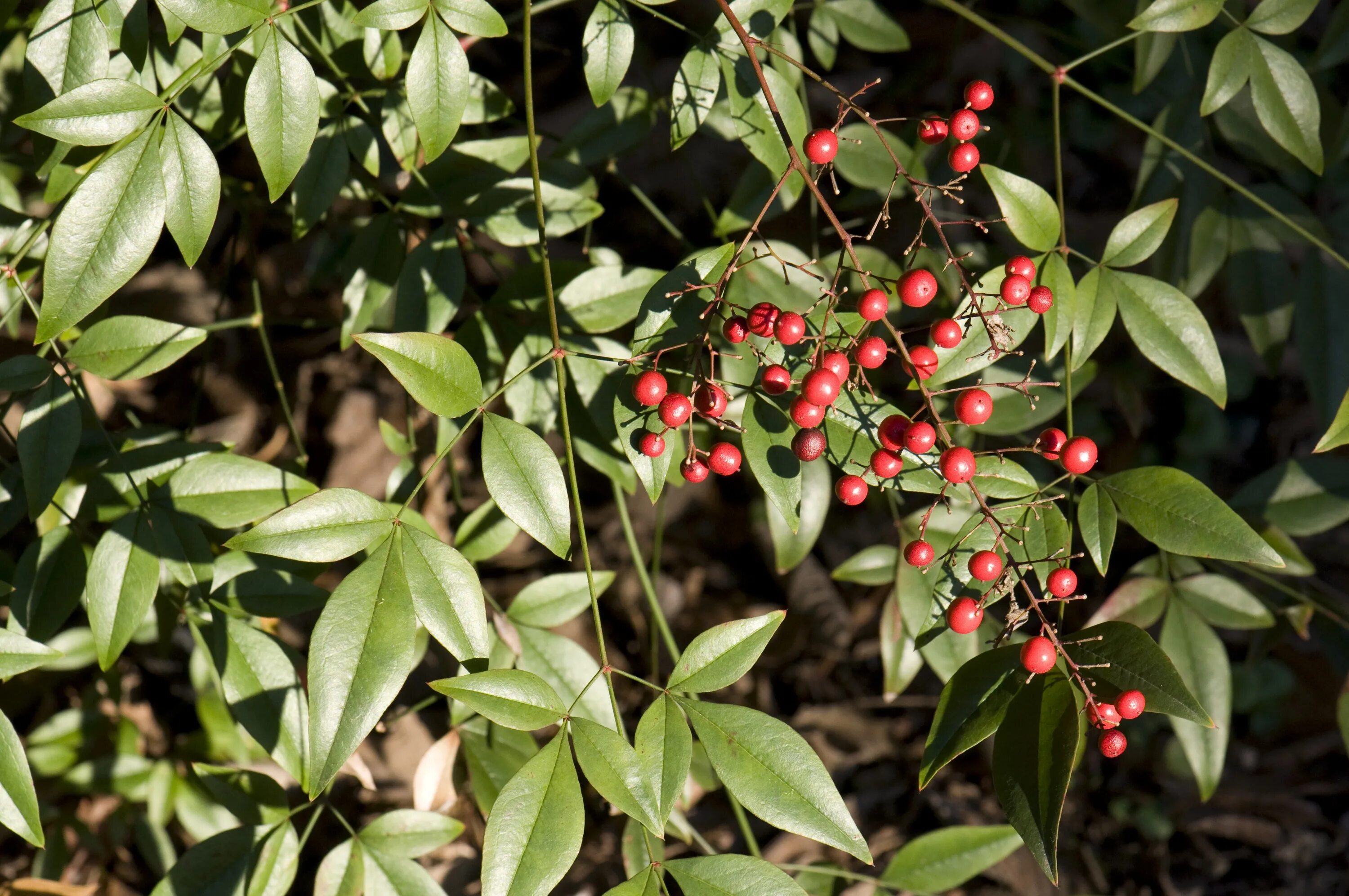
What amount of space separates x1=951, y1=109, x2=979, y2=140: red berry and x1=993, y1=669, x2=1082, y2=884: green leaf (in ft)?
2.90

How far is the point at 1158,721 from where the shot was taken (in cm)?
323

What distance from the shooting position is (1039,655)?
4.41 feet

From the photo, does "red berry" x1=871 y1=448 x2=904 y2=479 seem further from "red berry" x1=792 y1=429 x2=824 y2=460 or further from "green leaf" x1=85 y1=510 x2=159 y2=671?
"green leaf" x1=85 y1=510 x2=159 y2=671

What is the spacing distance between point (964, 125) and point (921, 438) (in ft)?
1.85

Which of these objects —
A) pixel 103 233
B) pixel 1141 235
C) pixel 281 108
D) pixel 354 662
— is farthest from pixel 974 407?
pixel 103 233

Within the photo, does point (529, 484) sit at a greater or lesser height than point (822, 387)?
lesser

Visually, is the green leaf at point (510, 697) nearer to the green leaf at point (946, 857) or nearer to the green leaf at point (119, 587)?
the green leaf at point (119, 587)

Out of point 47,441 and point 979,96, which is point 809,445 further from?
point 47,441

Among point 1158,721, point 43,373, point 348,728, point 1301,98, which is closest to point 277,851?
point 348,728

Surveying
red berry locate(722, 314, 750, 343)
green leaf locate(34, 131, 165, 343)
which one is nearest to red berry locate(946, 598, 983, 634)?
red berry locate(722, 314, 750, 343)

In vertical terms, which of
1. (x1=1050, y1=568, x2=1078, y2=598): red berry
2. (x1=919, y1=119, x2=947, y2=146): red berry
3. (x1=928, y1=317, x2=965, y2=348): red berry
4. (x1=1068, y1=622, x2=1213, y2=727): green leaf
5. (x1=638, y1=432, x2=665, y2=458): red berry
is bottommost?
(x1=1068, y1=622, x2=1213, y2=727): green leaf

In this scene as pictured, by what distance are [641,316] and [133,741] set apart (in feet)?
6.85

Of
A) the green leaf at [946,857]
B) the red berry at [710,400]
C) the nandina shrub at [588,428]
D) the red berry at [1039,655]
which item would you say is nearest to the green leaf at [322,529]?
the nandina shrub at [588,428]

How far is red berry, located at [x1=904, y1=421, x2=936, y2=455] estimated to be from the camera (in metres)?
1.38
